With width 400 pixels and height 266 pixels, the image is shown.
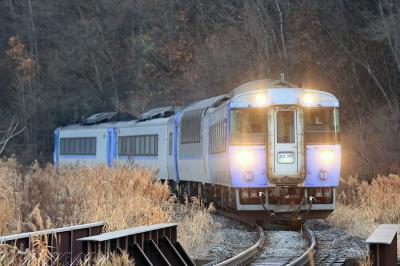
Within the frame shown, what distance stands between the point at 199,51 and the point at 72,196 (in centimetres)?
3165

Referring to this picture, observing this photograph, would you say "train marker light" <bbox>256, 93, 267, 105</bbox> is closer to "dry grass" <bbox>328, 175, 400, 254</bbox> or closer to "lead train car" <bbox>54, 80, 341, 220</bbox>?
"lead train car" <bbox>54, 80, 341, 220</bbox>

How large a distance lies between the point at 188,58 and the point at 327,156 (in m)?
33.6

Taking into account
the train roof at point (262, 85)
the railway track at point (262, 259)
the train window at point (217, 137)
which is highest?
the train roof at point (262, 85)

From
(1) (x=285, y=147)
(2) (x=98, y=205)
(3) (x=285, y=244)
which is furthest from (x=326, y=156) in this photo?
(2) (x=98, y=205)

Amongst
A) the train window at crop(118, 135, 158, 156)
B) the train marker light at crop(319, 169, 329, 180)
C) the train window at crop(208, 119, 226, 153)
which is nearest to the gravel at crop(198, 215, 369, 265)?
the train marker light at crop(319, 169, 329, 180)

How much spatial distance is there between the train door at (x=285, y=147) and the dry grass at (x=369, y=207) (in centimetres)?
173

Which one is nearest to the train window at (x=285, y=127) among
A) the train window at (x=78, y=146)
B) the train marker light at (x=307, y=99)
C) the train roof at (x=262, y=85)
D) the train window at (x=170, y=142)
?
the train marker light at (x=307, y=99)

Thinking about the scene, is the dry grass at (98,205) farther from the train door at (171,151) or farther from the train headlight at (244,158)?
the train door at (171,151)

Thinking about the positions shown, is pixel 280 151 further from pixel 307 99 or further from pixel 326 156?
pixel 307 99

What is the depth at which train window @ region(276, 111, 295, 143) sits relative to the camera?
16.9 meters

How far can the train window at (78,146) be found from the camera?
36344 mm

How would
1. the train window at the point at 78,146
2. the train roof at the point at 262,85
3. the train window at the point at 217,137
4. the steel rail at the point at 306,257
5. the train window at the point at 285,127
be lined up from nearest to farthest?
the steel rail at the point at 306,257, the train window at the point at 285,127, the train window at the point at 217,137, the train roof at the point at 262,85, the train window at the point at 78,146

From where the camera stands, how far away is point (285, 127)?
17109 millimetres

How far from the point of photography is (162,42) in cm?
5353
